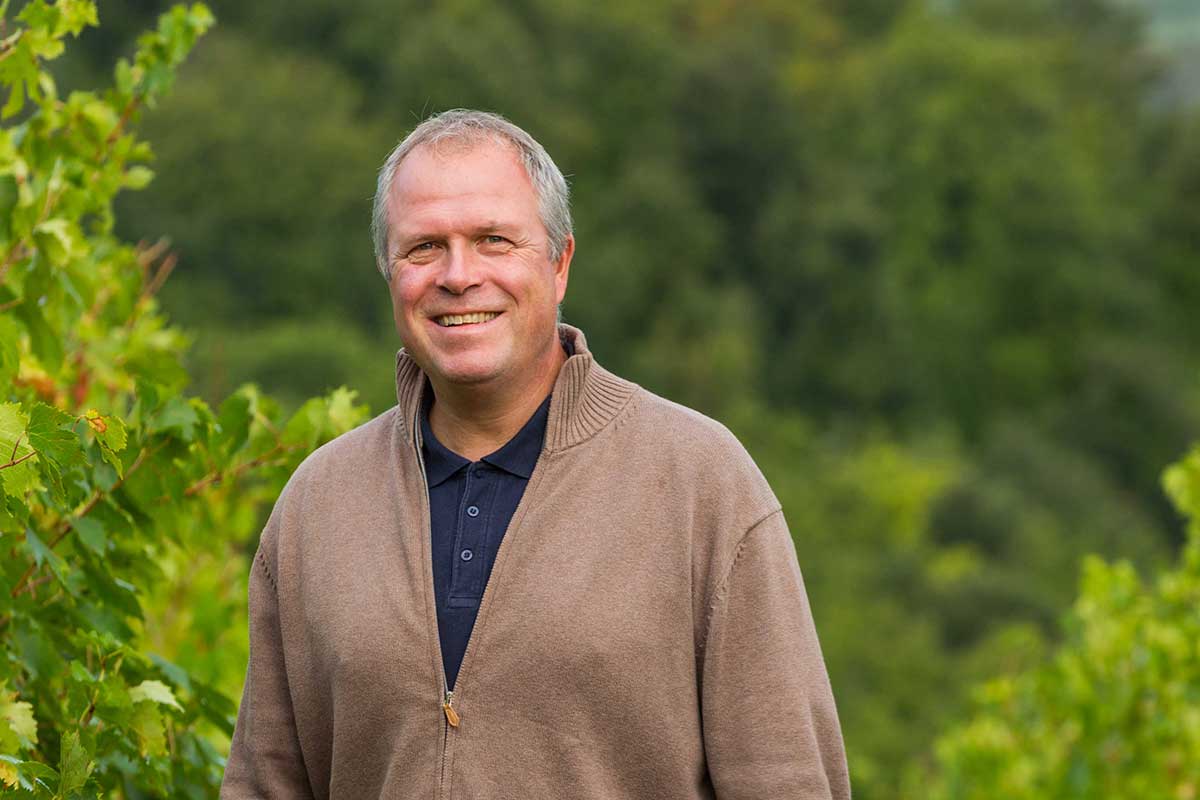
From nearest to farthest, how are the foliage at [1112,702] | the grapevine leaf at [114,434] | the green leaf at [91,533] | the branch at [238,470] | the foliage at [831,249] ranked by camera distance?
the grapevine leaf at [114,434] → the green leaf at [91,533] → the branch at [238,470] → the foliage at [1112,702] → the foliage at [831,249]

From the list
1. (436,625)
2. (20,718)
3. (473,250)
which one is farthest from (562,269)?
(20,718)

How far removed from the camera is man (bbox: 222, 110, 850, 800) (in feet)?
9.07

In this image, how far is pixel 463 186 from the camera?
9.48 ft

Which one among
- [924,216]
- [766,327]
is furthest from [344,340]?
[924,216]

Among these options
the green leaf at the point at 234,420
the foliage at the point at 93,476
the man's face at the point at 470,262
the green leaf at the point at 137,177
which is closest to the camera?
the man's face at the point at 470,262

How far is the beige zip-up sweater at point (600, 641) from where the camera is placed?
9.05 feet

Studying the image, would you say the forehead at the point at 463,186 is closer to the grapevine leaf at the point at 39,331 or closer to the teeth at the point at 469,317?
the teeth at the point at 469,317

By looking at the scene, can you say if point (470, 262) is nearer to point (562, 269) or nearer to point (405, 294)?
point (405, 294)

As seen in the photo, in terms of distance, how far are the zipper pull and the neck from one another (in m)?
0.36

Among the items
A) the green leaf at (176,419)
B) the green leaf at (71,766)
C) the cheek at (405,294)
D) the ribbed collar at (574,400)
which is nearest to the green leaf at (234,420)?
the green leaf at (176,419)

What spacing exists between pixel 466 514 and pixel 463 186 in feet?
1.48

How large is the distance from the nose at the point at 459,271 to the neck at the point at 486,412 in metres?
0.15

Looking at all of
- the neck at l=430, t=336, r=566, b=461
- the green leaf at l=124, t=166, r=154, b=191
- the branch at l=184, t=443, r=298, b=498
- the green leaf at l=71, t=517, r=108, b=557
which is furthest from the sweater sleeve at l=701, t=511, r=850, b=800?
the green leaf at l=124, t=166, r=154, b=191

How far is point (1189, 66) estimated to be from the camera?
9181 centimetres
